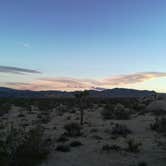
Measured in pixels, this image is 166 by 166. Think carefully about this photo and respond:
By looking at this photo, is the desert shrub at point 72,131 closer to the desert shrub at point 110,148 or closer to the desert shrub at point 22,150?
the desert shrub at point 110,148

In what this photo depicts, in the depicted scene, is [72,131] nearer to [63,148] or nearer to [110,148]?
[63,148]

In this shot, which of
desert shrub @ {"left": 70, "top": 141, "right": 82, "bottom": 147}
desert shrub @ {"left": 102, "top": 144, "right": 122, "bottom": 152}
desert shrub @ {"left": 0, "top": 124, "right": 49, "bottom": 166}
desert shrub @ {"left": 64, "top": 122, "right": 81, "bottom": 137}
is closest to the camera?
desert shrub @ {"left": 0, "top": 124, "right": 49, "bottom": 166}

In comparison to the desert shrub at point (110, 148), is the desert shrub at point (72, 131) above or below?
above

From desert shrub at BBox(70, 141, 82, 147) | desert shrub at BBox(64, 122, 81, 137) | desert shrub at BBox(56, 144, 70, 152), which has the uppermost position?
desert shrub at BBox(64, 122, 81, 137)

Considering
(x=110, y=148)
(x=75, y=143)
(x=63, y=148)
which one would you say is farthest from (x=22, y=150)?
(x=110, y=148)

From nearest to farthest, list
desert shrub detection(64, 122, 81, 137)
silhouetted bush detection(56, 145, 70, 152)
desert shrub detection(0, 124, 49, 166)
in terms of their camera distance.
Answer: desert shrub detection(0, 124, 49, 166), silhouetted bush detection(56, 145, 70, 152), desert shrub detection(64, 122, 81, 137)

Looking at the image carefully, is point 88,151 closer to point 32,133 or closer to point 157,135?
point 32,133

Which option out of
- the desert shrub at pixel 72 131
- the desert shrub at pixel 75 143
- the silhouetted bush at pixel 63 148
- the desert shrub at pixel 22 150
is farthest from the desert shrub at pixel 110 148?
the desert shrub at pixel 72 131

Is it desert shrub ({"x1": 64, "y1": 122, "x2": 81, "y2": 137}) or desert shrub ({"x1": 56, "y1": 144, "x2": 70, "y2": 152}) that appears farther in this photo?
desert shrub ({"x1": 64, "y1": 122, "x2": 81, "y2": 137})

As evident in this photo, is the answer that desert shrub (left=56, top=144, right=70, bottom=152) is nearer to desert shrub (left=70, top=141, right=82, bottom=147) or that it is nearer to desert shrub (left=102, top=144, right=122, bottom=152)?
desert shrub (left=70, top=141, right=82, bottom=147)

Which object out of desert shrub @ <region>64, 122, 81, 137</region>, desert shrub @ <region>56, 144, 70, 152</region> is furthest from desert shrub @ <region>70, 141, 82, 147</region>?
desert shrub @ <region>64, 122, 81, 137</region>

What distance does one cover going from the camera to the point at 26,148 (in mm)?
14945

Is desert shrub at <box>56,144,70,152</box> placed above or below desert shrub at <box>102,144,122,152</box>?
below

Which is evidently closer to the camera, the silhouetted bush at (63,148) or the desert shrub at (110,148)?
the desert shrub at (110,148)
